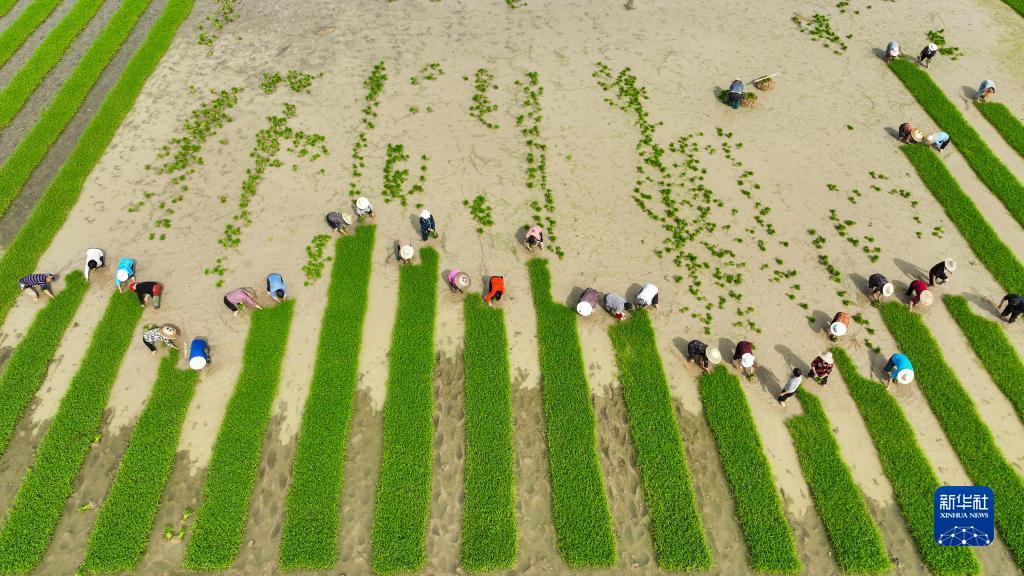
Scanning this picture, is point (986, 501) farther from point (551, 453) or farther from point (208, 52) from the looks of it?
point (208, 52)

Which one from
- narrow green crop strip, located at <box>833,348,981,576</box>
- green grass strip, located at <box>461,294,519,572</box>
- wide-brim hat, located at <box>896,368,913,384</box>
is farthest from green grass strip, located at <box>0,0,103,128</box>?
wide-brim hat, located at <box>896,368,913,384</box>

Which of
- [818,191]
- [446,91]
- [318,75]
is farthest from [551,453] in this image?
[318,75]

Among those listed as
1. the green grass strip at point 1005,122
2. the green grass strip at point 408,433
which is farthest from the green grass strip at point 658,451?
the green grass strip at point 1005,122

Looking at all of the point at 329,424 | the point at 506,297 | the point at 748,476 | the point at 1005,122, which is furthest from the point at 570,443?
the point at 1005,122

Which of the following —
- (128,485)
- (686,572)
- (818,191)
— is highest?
(818,191)

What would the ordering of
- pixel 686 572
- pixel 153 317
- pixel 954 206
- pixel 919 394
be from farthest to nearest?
pixel 954 206 < pixel 153 317 < pixel 919 394 < pixel 686 572

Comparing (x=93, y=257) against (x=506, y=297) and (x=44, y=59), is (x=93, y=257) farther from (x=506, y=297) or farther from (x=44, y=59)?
(x=44, y=59)

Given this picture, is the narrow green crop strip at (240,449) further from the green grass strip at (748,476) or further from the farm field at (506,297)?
the green grass strip at (748,476)
